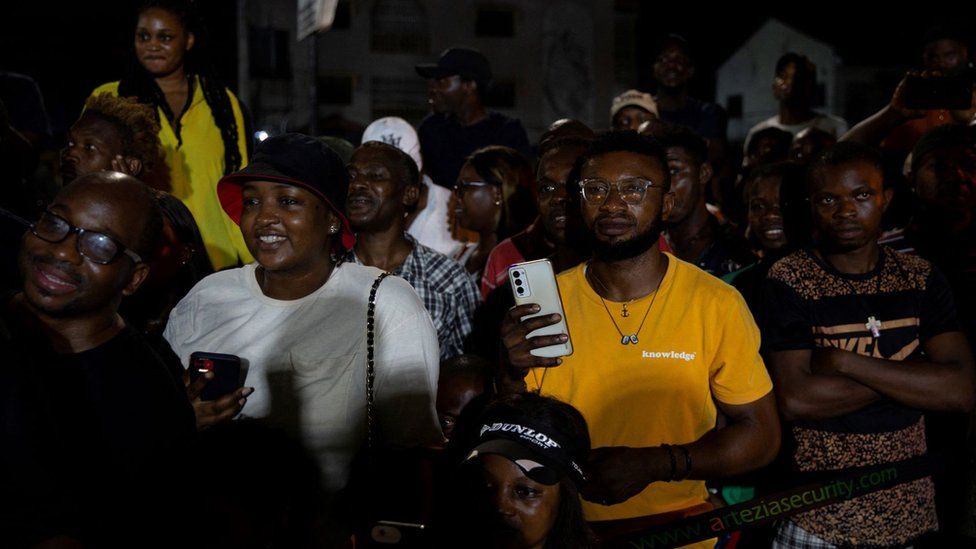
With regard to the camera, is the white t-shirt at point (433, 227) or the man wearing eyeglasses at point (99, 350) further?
the white t-shirt at point (433, 227)

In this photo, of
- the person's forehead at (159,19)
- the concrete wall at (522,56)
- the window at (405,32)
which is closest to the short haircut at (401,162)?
the person's forehead at (159,19)

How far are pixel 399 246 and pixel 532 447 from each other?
2.32 meters

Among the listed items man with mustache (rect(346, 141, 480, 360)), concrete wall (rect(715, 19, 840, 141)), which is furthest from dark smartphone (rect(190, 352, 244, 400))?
concrete wall (rect(715, 19, 840, 141))

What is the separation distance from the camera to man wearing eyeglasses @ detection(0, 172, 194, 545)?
228cm

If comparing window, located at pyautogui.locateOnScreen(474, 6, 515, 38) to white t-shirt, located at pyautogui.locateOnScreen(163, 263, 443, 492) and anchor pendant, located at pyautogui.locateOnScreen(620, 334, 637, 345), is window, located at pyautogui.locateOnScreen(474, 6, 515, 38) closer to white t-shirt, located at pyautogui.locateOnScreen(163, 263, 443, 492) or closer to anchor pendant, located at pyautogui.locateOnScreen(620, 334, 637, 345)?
white t-shirt, located at pyautogui.locateOnScreen(163, 263, 443, 492)

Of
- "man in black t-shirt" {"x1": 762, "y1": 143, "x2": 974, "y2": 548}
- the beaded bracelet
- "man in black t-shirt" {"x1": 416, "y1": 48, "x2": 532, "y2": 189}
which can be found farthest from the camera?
"man in black t-shirt" {"x1": 416, "y1": 48, "x2": 532, "y2": 189}

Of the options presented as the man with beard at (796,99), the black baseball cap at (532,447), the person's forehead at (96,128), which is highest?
the man with beard at (796,99)

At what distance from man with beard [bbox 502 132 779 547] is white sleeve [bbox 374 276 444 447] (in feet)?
1.01

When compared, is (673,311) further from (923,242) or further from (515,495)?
(923,242)

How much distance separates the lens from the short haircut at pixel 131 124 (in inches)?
168

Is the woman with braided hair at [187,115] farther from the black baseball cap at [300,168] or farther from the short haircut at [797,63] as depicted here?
the short haircut at [797,63]

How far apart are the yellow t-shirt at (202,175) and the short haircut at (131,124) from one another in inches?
23.6

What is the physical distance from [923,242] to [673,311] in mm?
2493

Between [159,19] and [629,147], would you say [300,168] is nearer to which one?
[629,147]
